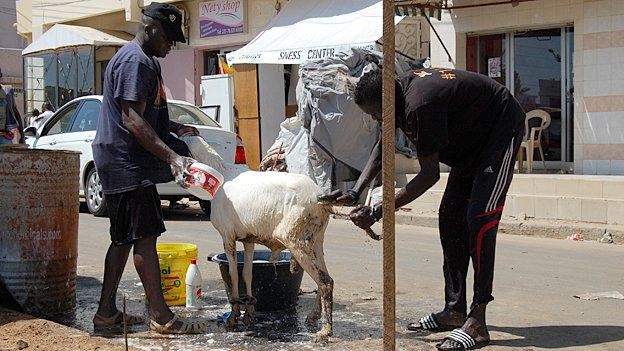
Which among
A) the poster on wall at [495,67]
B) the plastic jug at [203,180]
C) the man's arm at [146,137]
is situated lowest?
the plastic jug at [203,180]

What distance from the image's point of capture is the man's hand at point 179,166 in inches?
183

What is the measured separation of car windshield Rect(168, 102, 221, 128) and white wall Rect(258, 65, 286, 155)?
16.0ft

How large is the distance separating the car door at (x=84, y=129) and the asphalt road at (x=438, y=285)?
1.21 metres

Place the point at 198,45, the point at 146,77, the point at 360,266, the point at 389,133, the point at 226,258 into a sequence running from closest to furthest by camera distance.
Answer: the point at 389,133 < the point at 146,77 < the point at 226,258 < the point at 360,266 < the point at 198,45

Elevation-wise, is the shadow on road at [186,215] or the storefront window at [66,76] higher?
the storefront window at [66,76]

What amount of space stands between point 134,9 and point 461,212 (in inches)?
666

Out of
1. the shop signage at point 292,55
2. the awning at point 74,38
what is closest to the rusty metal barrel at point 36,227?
the shop signage at point 292,55

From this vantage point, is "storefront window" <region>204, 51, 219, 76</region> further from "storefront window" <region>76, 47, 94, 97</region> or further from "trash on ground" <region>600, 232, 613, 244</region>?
"trash on ground" <region>600, 232, 613, 244</region>

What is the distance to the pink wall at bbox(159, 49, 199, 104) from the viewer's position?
20406 millimetres

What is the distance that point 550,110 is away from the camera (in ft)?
A: 46.6

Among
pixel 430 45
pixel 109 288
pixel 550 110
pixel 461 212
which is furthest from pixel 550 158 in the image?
pixel 109 288

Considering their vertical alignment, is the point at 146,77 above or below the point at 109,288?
above

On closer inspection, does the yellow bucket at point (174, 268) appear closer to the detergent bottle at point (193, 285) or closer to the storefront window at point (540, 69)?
the detergent bottle at point (193, 285)

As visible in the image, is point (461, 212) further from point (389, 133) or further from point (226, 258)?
point (389, 133)
